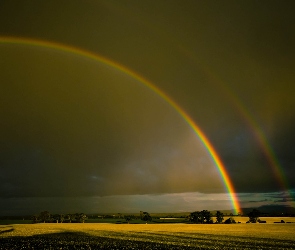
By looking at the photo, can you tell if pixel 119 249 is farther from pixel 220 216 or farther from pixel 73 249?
pixel 220 216

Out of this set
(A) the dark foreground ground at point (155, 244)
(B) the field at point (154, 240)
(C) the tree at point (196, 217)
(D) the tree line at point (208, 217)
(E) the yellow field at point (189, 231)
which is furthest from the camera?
(C) the tree at point (196, 217)

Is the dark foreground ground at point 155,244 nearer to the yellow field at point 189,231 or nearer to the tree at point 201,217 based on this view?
the yellow field at point 189,231

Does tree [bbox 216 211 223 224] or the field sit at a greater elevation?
tree [bbox 216 211 223 224]

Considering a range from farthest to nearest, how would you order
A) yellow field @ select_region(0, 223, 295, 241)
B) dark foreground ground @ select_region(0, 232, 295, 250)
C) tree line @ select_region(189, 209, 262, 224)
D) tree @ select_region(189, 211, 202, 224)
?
tree @ select_region(189, 211, 202, 224), tree line @ select_region(189, 209, 262, 224), yellow field @ select_region(0, 223, 295, 241), dark foreground ground @ select_region(0, 232, 295, 250)

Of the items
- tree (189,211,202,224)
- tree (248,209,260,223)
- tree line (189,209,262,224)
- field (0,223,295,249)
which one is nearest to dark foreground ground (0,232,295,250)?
field (0,223,295,249)

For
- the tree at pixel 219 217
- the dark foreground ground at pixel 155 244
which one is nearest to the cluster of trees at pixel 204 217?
the tree at pixel 219 217

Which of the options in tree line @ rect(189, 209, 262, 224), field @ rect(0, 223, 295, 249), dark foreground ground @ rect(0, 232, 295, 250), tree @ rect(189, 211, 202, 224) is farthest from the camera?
tree @ rect(189, 211, 202, 224)

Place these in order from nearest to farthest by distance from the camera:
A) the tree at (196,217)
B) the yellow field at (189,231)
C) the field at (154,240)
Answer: the field at (154,240) < the yellow field at (189,231) < the tree at (196,217)

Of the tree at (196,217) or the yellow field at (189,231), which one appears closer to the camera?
the yellow field at (189,231)

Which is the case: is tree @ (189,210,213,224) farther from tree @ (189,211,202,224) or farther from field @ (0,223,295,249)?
field @ (0,223,295,249)

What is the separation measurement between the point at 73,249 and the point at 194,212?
161129 mm

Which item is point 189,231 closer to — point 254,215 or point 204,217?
point 204,217

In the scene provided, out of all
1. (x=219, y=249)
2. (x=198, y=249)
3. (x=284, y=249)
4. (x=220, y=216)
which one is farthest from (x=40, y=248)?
(x=220, y=216)

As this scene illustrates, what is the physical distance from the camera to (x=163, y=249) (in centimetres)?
4153
